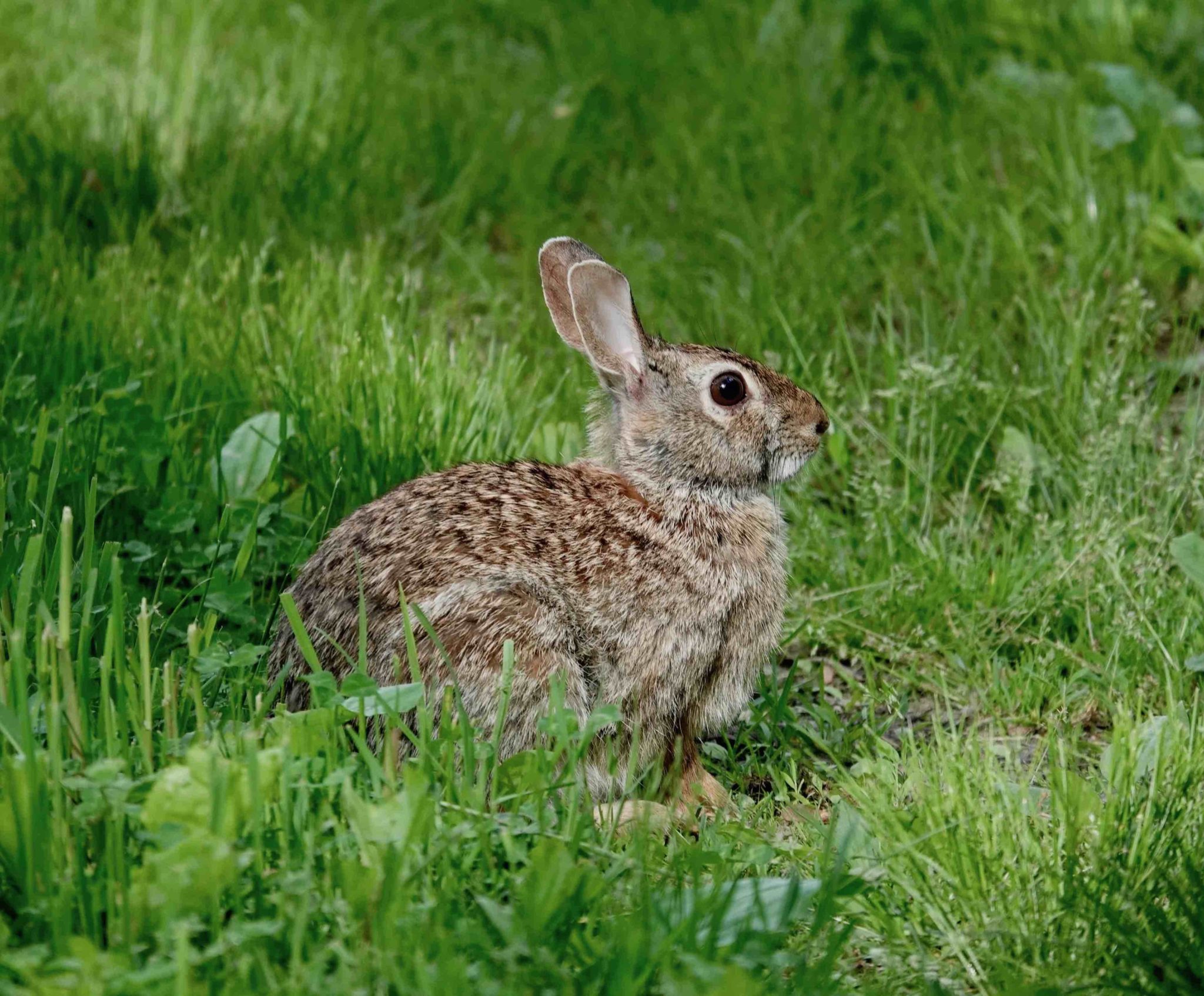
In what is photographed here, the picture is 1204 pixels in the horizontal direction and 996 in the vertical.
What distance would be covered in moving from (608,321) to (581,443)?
2.64 feet

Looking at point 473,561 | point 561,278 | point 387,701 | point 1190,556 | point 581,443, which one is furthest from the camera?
point 581,443

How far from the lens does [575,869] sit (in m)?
3.00

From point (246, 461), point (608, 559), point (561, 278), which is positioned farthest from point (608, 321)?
point (246, 461)

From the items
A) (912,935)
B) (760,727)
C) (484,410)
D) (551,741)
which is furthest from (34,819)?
(484,410)

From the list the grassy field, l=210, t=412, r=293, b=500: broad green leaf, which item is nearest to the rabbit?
the grassy field

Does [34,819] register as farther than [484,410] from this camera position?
No

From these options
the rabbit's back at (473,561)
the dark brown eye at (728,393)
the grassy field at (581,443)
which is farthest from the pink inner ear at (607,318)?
the grassy field at (581,443)

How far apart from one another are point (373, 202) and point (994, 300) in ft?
9.11

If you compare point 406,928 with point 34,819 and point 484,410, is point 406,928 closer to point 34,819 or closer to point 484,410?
point 34,819

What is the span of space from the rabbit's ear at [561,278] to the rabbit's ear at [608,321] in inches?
2.7

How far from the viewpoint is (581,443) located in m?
5.36

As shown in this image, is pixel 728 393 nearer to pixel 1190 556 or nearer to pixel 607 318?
pixel 607 318

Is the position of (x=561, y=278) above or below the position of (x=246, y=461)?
above

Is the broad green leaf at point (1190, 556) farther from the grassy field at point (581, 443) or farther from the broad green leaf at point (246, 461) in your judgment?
the broad green leaf at point (246, 461)
